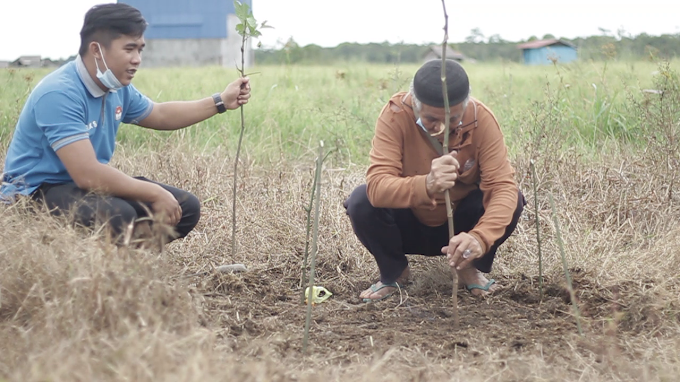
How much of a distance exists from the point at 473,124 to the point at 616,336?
946mm

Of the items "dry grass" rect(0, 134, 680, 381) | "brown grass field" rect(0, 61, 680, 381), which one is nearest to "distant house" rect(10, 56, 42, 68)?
"brown grass field" rect(0, 61, 680, 381)

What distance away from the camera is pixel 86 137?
2.71 meters

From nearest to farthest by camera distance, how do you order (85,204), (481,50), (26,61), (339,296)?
(85,204) → (339,296) → (26,61) → (481,50)

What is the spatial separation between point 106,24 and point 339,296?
1.51 meters

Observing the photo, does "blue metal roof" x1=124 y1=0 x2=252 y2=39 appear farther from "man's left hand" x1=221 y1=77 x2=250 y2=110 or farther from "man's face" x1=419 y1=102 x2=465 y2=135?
"man's face" x1=419 y1=102 x2=465 y2=135

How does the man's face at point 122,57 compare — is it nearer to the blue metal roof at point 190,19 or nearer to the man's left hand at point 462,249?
the man's left hand at point 462,249

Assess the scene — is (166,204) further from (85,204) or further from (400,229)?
(400,229)

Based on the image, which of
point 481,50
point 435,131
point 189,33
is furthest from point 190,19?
point 435,131

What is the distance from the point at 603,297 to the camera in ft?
9.37

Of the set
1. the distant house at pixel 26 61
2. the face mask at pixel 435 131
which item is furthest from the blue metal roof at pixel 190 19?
the face mask at pixel 435 131

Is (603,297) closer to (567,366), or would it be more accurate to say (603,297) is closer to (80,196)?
(567,366)

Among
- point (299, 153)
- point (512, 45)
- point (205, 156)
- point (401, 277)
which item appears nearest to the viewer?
point (401, 277)

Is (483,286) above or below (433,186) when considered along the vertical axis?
below

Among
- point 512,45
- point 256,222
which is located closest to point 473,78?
point 256,222
